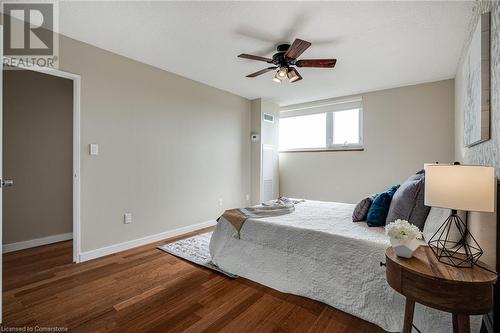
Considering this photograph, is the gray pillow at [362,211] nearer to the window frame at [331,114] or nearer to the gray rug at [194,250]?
the gray rug at [194,250]

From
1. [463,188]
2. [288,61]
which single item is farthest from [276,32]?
[463,188]

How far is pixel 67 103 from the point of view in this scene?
359cm

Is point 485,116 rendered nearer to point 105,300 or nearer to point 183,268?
point 183,268

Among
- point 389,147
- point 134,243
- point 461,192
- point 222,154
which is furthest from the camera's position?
point 222,154

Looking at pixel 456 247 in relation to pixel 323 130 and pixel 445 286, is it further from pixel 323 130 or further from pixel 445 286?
pixel 323 130

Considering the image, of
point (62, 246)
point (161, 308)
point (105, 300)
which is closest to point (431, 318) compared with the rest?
A: point (161, 308)

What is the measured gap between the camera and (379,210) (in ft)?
7.05

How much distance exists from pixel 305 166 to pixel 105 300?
4094 mm

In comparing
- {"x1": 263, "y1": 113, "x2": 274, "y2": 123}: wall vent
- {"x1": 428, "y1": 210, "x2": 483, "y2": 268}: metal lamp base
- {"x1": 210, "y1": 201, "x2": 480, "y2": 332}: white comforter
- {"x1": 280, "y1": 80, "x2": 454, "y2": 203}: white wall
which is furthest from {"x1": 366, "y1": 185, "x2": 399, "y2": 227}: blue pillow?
{"x1": 263, "y1": 113, "x2": 274, "y2": 123}: wall vent

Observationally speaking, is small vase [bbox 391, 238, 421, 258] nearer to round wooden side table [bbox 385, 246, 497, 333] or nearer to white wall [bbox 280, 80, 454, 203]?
round wooden side table [bbox 385, 246, 497, 333]

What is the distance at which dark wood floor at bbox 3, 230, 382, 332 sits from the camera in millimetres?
1695

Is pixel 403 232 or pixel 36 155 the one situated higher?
pixel 36 155

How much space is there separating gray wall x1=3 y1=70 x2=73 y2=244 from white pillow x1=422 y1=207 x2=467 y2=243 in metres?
4.40
